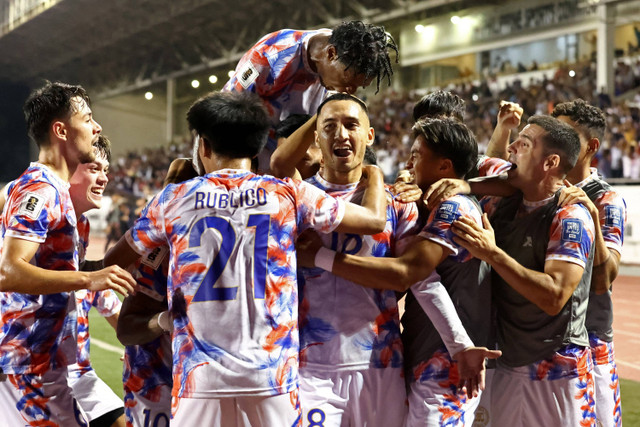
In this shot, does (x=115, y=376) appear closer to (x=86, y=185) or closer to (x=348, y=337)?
(x=86, y=185)

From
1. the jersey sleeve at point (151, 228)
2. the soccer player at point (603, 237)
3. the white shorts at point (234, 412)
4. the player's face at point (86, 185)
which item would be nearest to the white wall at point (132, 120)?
the player's face at point (86, 185)

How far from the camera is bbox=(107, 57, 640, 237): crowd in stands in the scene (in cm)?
1722

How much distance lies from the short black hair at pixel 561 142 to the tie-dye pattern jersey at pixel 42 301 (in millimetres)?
2251

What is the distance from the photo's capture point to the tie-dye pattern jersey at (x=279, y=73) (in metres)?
3.96

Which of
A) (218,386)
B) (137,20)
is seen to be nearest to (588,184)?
(218,386)

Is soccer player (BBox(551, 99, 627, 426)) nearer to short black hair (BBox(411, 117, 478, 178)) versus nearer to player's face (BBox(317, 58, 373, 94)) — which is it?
short black hair (BBox(411, 117, 478, 178))

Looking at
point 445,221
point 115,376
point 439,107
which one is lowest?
point 115,376

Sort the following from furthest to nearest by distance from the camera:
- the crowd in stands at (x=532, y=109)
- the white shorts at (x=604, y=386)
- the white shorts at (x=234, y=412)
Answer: the crowd in stands at (x=532, y=109) < the white shorts at (x=604, y=386) < the white shorts at (x=234, y=412)

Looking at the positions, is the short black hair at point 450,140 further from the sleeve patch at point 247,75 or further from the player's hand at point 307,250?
the sleeve patch at point 247,75

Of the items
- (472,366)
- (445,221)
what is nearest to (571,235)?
(445,221)

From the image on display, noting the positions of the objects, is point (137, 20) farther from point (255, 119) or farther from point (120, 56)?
point (255, 119)

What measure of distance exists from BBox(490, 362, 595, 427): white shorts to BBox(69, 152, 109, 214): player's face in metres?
2.30

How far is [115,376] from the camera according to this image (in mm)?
7785

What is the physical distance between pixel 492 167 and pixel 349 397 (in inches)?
55.2
